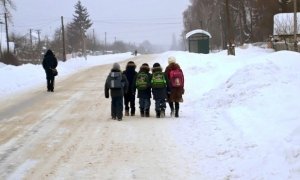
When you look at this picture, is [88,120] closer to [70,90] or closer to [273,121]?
[273,121]

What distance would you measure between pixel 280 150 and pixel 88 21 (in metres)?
108

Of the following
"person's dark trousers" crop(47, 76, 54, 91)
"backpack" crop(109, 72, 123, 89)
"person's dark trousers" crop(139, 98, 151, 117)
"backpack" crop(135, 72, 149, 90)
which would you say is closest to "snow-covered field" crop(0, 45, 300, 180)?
"person's dark trousers" crop(139, 98, 151, 117)

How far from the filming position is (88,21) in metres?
112

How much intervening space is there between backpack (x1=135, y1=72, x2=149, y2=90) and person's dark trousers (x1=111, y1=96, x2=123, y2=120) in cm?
76

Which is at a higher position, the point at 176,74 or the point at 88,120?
the point at 176,74

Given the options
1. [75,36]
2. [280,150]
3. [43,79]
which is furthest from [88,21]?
[280,150]

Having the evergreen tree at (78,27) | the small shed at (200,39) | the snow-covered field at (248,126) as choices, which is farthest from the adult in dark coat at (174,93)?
the evergreen tree at (78,27)

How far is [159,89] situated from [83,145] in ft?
13.8

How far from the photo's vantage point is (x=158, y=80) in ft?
45.1

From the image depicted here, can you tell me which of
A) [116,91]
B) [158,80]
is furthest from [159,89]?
[116,91]

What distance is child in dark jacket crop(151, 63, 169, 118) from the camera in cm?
1366

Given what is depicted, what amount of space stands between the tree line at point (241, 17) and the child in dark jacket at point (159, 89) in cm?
5336

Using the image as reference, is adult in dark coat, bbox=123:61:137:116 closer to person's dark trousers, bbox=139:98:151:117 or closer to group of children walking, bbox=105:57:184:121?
group of children walking, bbox=105:57:184:121

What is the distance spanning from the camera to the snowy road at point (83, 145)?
796 centimetres
